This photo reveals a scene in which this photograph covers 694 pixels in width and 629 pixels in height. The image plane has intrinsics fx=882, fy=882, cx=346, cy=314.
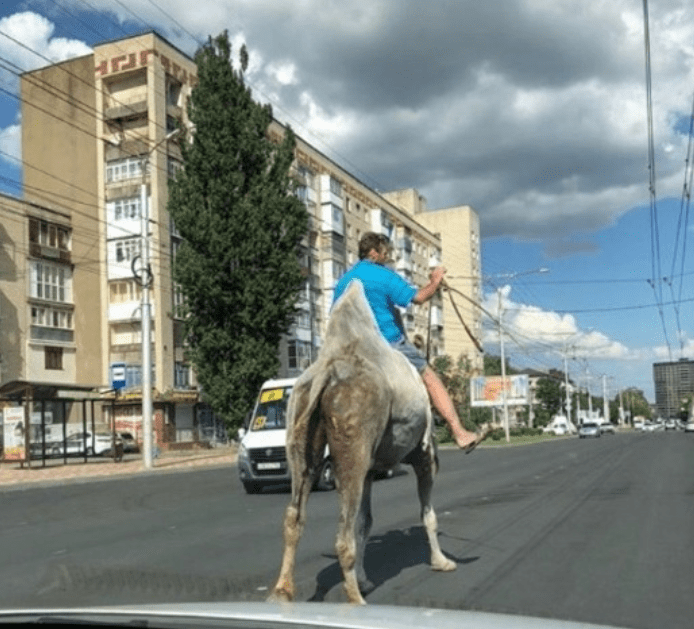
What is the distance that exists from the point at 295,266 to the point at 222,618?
39.4m

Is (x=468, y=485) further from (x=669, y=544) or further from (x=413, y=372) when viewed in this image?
(x=413, y=372)

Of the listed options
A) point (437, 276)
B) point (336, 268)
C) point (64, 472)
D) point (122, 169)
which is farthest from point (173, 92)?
point (437, 276)

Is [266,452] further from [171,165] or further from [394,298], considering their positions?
[171,165]

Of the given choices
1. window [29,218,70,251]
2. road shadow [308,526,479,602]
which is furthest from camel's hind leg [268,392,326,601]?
window [29,218,70,251]

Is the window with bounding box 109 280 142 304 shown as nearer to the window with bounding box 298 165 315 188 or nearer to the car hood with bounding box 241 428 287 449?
the window with bounding box 298 165 315 188

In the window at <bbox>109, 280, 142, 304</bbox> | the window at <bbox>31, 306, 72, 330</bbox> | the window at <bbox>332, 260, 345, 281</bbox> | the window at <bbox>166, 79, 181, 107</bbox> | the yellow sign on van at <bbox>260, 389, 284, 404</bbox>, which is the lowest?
the yellow sign on van at <bbox>260, 389, 284, 404</bbox>

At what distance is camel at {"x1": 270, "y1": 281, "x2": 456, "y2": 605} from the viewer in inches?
202

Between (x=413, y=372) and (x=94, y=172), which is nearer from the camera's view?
(x=413, y=372)

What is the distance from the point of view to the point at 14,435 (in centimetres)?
3031

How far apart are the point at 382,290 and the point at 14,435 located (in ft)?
88.7

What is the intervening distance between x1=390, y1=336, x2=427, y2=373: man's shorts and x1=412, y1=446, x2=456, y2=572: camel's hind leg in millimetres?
626

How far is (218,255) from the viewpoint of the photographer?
40969mm

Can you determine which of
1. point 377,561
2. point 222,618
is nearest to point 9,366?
point 377,561

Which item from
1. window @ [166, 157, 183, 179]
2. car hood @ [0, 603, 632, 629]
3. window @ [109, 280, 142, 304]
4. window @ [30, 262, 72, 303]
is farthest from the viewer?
window @ [109, 280, 142, 304]
